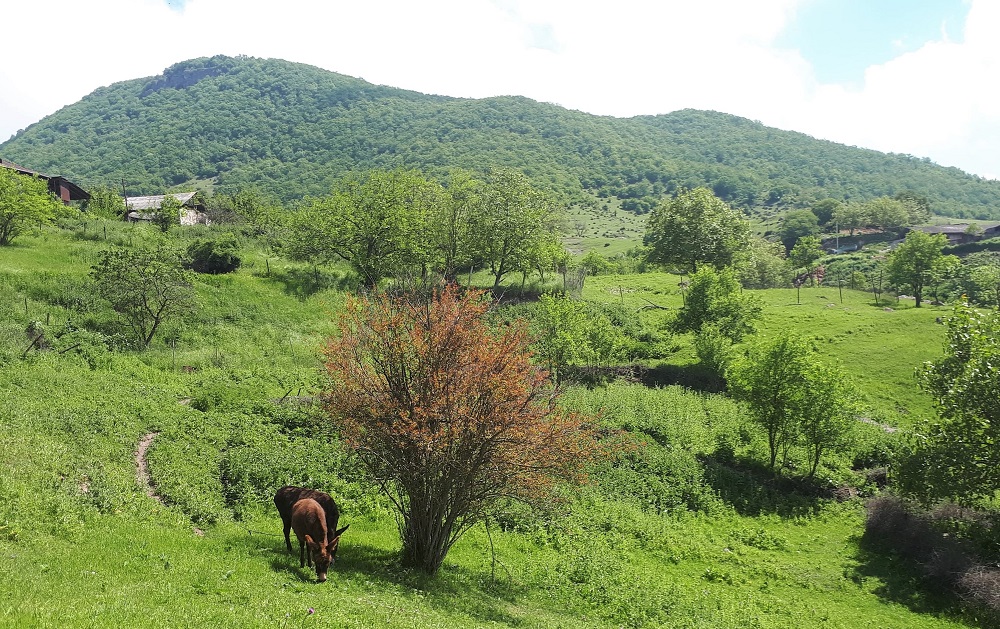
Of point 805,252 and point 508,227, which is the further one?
point 805,252

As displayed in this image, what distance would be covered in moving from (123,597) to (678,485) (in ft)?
82.2

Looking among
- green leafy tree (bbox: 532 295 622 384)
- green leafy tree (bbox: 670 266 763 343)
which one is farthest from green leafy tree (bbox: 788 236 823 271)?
green leafy tree (bbox: 532 295 622 384)

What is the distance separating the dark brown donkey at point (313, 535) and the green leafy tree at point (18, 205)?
48966mm

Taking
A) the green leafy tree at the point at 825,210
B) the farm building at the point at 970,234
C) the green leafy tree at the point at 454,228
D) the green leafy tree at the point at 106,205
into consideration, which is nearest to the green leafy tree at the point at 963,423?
the green leafy tree at the point at 454,228

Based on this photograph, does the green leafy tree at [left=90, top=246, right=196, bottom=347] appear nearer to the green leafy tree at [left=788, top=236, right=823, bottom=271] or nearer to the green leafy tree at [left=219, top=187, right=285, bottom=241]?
the green leafy tree at [left=219, top=187, right=285, bottom=241]

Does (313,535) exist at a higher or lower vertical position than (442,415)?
lower

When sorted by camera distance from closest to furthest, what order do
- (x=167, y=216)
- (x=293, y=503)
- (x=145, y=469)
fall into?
1. (x=293, y=503)
2. (x=145, y=469)
3. (x=167, y=216)

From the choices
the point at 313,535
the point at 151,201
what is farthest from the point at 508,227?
the point at 151,201

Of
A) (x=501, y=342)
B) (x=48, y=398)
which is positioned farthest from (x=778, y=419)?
(x=48, y=398)

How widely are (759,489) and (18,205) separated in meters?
60.9

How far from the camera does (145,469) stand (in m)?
18.4

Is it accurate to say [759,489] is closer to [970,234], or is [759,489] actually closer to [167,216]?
[167,216]

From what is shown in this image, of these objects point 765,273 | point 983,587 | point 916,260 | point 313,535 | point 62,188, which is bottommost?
point 983,587

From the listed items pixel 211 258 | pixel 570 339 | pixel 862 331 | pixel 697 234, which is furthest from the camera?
pixel 697 234
